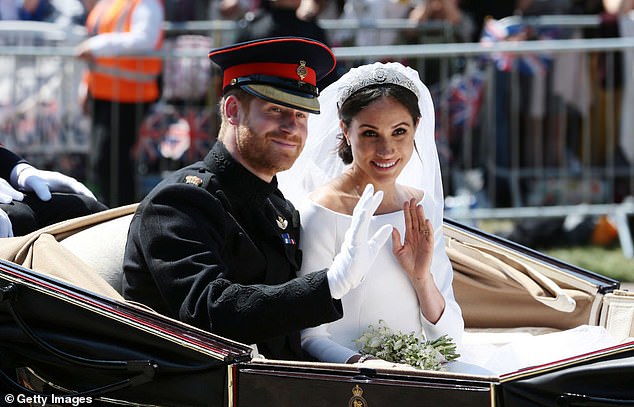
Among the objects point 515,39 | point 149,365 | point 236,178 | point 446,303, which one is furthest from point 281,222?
point 515,39

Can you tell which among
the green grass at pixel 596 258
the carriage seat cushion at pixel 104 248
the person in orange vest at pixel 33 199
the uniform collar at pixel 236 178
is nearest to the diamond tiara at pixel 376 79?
the uniform collar at pixel 236 178

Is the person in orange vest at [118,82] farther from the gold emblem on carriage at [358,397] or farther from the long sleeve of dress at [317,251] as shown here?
the gold emblem on carriage at [358,397]

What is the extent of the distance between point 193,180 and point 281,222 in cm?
37

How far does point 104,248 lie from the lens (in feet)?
11.6

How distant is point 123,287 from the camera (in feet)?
11.0

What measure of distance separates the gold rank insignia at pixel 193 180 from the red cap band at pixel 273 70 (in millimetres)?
317

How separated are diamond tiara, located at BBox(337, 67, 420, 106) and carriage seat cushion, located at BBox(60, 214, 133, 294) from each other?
830 millimetres

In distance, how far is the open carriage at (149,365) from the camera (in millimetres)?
2729

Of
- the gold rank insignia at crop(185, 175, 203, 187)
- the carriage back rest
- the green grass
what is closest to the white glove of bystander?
the carriage back rest

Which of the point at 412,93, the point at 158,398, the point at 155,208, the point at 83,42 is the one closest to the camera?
the point at 158,398

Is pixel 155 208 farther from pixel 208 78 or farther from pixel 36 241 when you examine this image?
pixel 208 78

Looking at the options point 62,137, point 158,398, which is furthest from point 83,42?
point 158,398

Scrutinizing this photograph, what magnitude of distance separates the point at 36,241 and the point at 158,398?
702 millimetres

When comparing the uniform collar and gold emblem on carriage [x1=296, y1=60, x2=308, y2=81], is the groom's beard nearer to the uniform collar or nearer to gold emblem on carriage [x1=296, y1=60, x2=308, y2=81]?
the uniform collar
